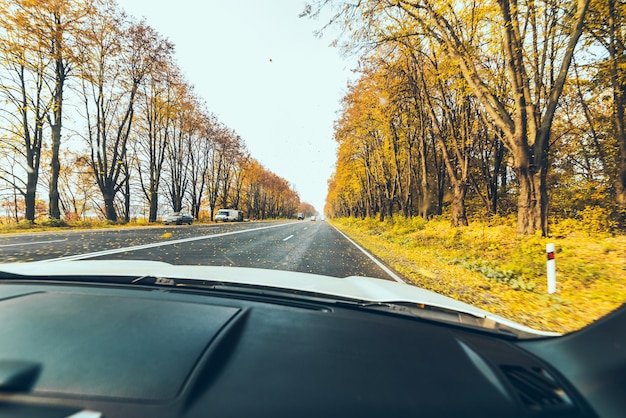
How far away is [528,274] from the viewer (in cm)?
651

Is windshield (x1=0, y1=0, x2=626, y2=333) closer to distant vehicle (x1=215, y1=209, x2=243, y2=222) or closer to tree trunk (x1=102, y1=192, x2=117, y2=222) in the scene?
tree trunk (x1=102, y1=192, x2=117, y2=222)

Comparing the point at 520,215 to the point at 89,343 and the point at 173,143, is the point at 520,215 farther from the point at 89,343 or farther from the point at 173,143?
the point at 173,143

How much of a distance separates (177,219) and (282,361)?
34.2 meters

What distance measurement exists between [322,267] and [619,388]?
6.11m

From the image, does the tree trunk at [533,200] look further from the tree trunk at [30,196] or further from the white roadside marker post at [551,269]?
the tree trunk at [30,196]

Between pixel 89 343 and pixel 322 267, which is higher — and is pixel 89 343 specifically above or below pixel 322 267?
above

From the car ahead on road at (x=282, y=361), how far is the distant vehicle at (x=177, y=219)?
32.7m

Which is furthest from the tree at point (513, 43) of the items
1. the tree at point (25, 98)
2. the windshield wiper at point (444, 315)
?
the tree at point (25, 98)

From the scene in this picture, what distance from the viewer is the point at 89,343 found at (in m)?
1.16

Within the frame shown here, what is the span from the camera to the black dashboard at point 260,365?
2.88 feet

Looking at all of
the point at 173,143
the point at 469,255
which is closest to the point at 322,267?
the point at 469,255

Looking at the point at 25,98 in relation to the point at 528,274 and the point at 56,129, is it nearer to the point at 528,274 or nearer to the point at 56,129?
the point at 56,129

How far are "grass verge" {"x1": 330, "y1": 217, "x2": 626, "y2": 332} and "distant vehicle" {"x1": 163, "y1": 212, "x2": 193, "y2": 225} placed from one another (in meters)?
27.9

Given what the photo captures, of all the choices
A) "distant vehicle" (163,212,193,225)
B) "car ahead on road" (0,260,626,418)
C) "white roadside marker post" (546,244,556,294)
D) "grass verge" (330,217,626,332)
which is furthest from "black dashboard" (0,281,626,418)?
"distant vehicle" (163,212,193,225)
